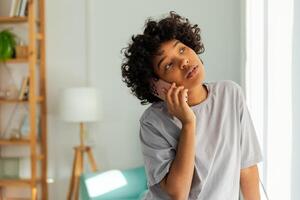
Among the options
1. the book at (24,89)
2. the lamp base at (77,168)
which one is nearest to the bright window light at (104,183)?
the lamp base at (77,168)

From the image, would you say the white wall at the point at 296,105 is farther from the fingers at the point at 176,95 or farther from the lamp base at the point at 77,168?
the lamp base at the point at 77,168

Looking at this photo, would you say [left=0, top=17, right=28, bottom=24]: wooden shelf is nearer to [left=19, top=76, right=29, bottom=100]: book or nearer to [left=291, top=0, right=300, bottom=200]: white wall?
[left=19, top=76, right=29, bottom=100]: book

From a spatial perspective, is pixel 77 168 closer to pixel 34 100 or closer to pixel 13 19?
pixel 34 100

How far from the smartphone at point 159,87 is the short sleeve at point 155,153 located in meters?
0.09

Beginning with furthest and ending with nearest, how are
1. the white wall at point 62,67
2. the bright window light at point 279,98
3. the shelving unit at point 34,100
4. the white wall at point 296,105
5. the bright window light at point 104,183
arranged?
the white wall at point 62,67 < the shelving unit at point 34,100 < the bright window light at point 104,183 < the bright window light at point 279,98 < the white wall at point 296,105

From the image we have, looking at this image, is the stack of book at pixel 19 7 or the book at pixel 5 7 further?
the book at pixel 5 7

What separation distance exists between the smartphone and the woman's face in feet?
0.04

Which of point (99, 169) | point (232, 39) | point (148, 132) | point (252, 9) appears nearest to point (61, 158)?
point (99, 169)

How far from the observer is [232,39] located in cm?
303

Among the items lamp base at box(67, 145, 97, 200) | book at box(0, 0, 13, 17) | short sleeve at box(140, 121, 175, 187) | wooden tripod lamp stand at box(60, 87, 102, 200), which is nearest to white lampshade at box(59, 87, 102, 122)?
wooden tripod lamp stand at box(60, 87, 102, 200)

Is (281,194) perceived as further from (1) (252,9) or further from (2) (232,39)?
(2) (232,39)

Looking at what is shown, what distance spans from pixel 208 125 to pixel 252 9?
154 centimetres

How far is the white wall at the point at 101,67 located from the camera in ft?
10.5

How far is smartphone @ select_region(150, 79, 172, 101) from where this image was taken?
3.22 ft
